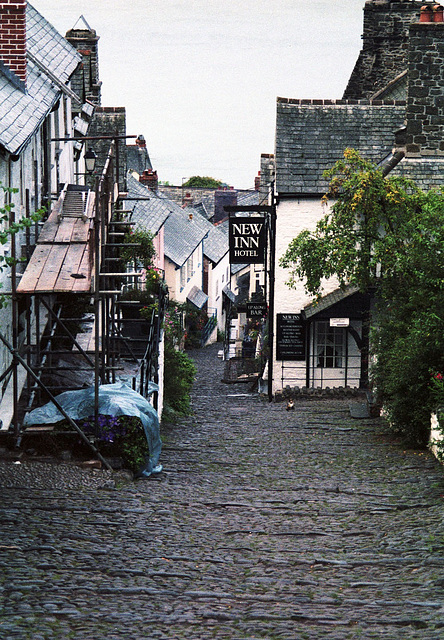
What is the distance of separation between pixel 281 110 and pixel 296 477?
17184mm

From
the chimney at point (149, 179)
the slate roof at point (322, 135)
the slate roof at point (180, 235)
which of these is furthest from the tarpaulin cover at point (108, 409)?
the chimney at point (149, 179)

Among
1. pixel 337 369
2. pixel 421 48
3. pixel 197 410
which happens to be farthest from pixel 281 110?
pixel 197 410

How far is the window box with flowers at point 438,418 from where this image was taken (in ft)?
39.7

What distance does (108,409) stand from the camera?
11961mm

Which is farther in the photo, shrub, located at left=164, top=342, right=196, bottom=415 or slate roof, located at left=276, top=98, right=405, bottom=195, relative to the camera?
slate roof, located at left=276, top=98, right=405, bottom=195

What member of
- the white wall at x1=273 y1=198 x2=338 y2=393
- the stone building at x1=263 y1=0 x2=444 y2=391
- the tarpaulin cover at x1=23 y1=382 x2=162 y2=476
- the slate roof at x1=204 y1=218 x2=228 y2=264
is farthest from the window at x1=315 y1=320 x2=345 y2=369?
the slate roof at x1=204 y1=218 x2=228 y2=264

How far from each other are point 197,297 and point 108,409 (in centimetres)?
3940

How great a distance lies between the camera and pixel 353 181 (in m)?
20.0

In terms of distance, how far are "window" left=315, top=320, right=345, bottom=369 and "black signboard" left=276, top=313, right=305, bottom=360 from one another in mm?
470

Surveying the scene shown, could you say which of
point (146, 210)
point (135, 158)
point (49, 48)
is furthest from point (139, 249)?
point (135, 158)

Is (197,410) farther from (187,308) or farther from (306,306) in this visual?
(187,308)

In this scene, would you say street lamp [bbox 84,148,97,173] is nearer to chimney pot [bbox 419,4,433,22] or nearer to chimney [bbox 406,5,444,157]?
chimney [bbox 406,5,444,157]

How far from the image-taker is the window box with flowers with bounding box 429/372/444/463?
39.7 ft

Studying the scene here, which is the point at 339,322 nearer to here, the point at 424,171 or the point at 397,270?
the point at 424,171
